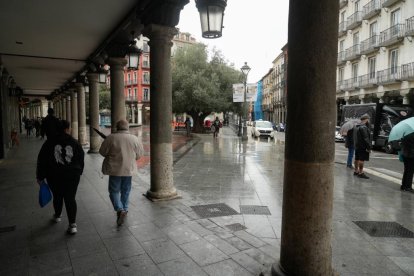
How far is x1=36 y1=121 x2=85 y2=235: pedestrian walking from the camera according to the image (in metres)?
4.05

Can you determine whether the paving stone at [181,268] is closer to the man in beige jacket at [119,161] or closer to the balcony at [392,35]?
the man in beige jacket at [119,161]

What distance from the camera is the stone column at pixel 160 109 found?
5.73 meters

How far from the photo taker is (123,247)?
372 cm

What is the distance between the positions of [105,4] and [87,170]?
4.80m

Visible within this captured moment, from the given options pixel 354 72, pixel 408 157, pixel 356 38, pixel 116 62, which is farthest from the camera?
pixel 354 72

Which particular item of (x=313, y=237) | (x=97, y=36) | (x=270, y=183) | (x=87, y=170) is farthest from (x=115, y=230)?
(x=97, y=36)

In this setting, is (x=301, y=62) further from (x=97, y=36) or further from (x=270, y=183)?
(x=97, y=36)

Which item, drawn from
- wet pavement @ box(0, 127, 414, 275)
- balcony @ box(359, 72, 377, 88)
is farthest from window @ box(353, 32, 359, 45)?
wet pavement @ box(0, 127, 414, 275)

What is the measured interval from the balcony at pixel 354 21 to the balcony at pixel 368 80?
219 inches

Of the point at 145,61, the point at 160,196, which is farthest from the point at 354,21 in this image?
the point at 145,61

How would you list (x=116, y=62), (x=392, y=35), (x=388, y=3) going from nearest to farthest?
1. (x=116, y=62)
2. (x=392, y=35)
3. (x=388, y=3)

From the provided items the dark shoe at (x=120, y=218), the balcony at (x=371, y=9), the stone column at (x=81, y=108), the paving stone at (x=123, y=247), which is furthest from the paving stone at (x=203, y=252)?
the balcony at (x=371, y=9)

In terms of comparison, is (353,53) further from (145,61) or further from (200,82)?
(145,61)

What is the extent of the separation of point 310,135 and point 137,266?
7.39ft
